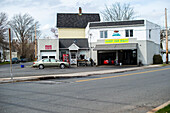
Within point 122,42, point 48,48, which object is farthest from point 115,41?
point 48,48

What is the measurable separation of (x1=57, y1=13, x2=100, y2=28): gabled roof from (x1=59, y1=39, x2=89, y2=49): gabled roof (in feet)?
20.2

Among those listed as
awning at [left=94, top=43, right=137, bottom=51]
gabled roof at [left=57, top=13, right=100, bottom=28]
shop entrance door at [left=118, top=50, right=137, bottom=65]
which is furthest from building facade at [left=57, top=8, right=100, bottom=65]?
shop entrance door at [left=118, top=50, right=137, bottom=65]

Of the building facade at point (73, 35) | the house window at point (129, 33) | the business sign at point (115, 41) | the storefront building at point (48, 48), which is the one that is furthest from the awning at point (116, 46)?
the storefront building at point (48, 48)

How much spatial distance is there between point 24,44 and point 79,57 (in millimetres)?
39468

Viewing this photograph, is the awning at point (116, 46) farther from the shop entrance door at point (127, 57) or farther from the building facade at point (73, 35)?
the building facade at point (73, 35)

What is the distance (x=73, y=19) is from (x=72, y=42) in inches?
338

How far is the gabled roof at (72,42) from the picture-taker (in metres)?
34.8

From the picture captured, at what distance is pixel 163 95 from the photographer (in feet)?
30.6

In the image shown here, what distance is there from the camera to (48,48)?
33.7 metres

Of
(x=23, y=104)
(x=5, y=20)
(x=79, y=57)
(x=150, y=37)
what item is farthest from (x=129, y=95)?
(x=5, y=20)

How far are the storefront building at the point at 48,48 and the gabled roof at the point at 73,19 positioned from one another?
7619mm

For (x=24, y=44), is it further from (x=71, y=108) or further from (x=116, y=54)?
(x=71, y=108)

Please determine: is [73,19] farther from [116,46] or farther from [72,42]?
[116,46]

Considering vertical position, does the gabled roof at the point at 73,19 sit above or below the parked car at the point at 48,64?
above
